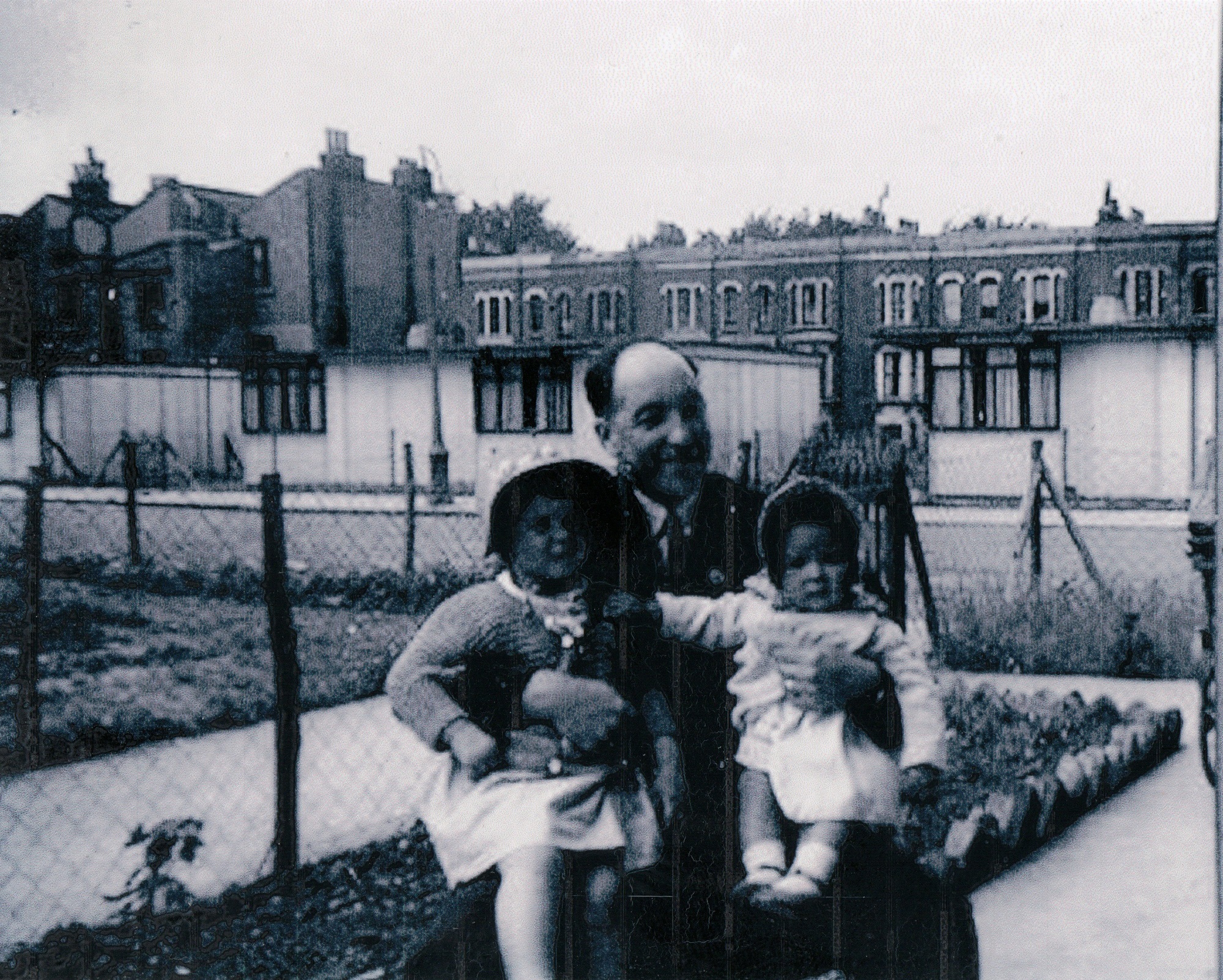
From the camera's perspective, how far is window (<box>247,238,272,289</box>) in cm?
463

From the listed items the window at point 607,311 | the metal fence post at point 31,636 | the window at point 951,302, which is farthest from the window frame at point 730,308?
the metal fence post at point 31,636

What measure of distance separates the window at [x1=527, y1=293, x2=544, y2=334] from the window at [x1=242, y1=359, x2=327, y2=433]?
769 millimetres

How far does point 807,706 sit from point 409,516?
1485 mm

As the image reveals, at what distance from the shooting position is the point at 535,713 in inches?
169

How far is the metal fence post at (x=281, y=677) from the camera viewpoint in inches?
175

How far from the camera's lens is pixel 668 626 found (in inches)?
173

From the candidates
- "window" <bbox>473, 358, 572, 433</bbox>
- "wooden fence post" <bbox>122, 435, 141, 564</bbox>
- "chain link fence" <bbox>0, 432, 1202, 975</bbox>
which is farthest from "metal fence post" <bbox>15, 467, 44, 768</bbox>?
"window" <bbox>473, 358, 572, 433</bbox>

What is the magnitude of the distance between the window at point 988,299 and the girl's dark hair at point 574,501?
4.64 feet

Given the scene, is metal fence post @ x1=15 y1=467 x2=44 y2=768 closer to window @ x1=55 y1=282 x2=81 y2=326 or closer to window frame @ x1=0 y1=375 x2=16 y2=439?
window frame @ x1=0 y1=375 x2=16 y2=439

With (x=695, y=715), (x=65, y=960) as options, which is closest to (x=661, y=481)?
(x=695, y=715)

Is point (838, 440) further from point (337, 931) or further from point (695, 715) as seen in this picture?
point (337, 931)

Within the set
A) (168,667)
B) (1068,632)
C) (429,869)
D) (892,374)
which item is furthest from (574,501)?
(1068,632)

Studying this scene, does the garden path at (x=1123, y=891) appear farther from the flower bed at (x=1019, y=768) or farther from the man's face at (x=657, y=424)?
the man's face at (x=657, y=424)

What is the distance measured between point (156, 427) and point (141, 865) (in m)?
1.47
